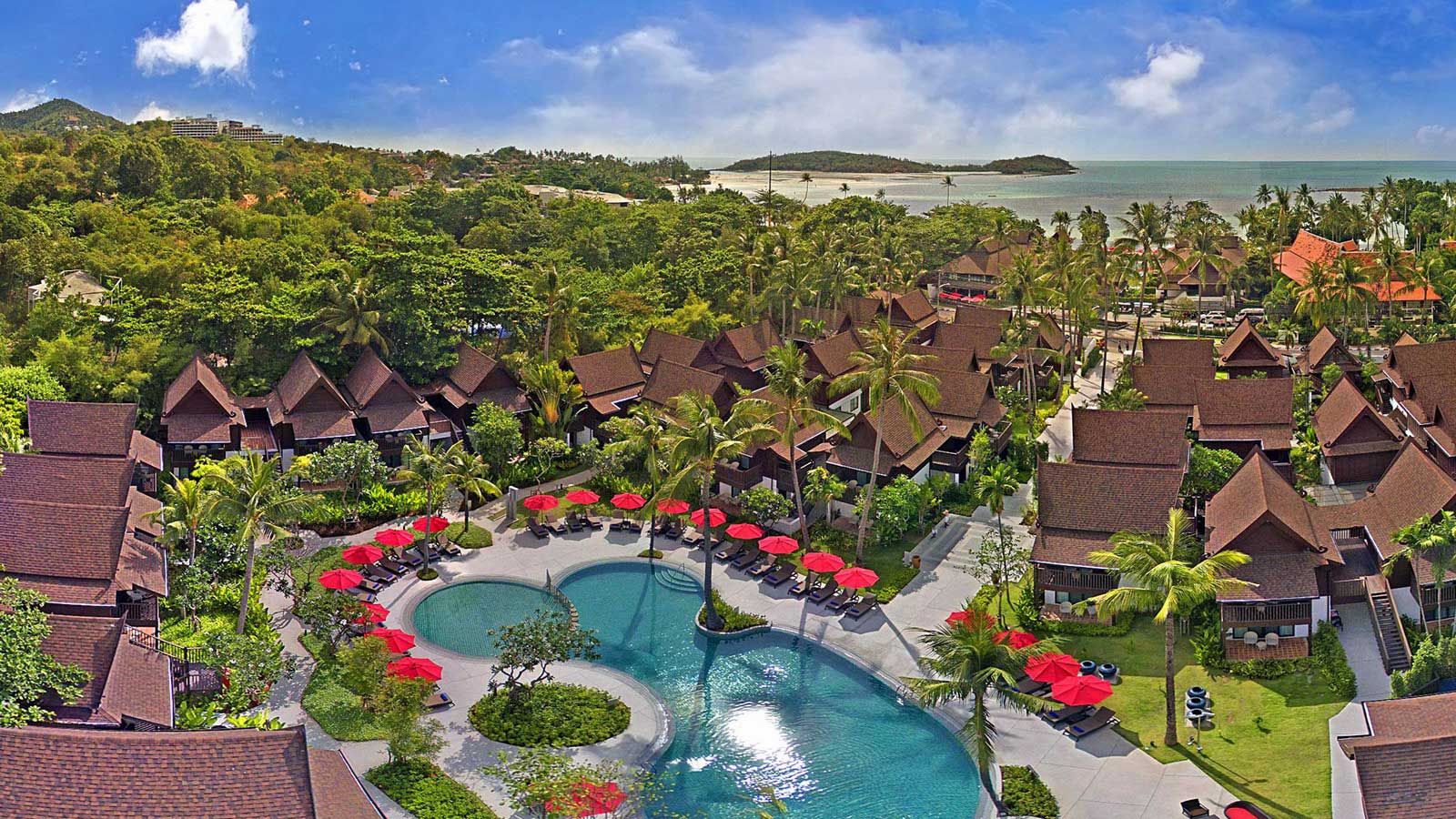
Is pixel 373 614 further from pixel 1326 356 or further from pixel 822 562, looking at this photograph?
pixel 1326 356

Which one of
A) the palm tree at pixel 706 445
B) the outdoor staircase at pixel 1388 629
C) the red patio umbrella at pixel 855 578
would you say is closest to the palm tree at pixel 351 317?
the palm tree at pixel 706 445

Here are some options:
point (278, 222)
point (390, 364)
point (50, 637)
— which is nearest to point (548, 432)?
point (390, 364)

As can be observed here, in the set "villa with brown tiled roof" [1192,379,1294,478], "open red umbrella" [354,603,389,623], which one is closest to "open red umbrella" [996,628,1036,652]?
"open red umbrella" [354,603,389,623]

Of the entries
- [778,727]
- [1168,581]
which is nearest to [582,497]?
[778,727]

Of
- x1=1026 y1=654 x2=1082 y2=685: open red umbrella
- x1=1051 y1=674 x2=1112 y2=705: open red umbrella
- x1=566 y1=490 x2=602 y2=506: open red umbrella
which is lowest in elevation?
x1=1051 y1=674 x2=1112 y2=705: open red umbrella

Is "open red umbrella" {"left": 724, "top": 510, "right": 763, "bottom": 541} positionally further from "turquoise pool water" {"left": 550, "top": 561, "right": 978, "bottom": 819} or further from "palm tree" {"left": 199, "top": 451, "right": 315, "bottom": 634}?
"palm tree" {"left": 199, "top": 451, "right": 315, "bottom": 634}

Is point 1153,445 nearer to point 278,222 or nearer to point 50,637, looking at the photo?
point 50,637
